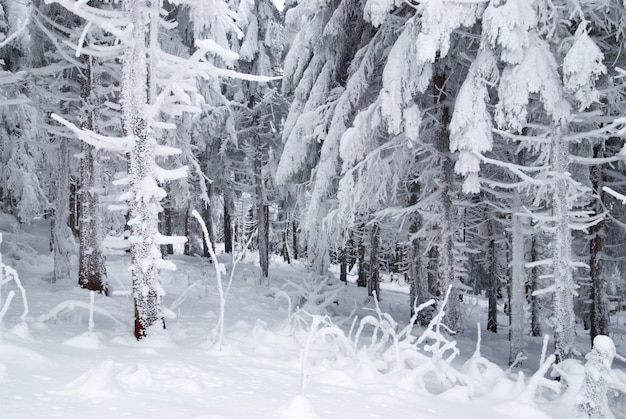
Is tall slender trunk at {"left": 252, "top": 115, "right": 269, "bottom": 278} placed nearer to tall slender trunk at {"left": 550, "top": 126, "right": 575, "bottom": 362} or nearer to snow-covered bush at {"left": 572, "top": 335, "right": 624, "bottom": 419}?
tall slender trunk at {"left": 550, "top": 126, "right": 575, "bottom": 362}

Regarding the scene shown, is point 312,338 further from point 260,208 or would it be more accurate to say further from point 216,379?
point 260,208

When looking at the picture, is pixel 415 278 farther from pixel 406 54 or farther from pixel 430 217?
pixel 406 54

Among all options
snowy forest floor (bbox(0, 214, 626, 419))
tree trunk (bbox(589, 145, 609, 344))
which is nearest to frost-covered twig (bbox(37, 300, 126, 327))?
snowy forest floor (bbox(0, 214, 626, 419))

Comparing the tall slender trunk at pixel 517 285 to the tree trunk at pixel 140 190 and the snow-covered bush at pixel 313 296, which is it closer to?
the snow-covered bush at pixel 313 296

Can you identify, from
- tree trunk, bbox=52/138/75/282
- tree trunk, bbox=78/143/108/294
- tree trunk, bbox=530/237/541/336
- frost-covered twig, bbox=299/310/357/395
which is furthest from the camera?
tree trunk, bbox=530/237/541/336

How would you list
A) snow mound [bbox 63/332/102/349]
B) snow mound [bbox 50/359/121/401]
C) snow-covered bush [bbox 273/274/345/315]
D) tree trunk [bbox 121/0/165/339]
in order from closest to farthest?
snow mound [bbox 50/359/121/401]
snow mound [bbox 63/332/102/349]
tree trunk [bbox 121/0/165/339]
snow-covered bush [bbox 273/274/345/315]

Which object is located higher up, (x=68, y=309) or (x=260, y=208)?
(x=260, y=208)

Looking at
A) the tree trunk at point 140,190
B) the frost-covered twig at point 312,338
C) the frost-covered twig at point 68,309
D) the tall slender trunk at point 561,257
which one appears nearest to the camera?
the frost-covered twig at point 312,338

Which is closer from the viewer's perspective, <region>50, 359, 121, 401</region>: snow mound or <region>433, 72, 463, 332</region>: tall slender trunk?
<region>50, 359, 121, 401</region>: snow mound

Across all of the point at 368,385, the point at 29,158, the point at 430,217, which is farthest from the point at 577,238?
the point at 29,158

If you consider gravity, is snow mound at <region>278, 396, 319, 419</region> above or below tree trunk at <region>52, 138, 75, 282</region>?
below

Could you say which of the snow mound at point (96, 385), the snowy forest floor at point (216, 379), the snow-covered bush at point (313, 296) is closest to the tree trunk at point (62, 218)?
the snowy forest floor at point (216, 379)

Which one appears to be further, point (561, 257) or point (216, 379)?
point (561, 257)

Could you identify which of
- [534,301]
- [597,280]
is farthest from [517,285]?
[534,301]
